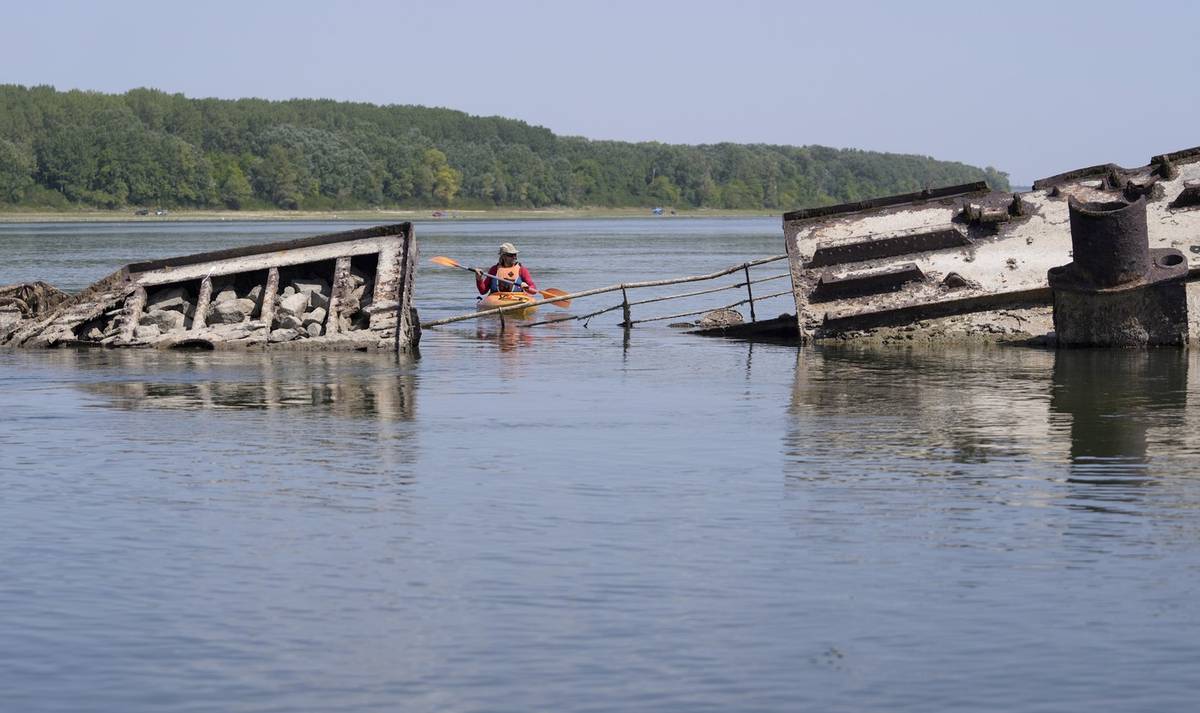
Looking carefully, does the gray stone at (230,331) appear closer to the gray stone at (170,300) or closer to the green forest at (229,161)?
the gray stone at (170,300)

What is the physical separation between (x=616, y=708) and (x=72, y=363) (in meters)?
14.5

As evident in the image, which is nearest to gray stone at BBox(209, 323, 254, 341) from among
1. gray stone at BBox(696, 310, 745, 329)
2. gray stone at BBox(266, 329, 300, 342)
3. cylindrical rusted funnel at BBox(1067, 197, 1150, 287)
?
gray stone at BBox(266, 329, 300, 342)

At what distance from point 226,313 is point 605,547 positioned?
1282cm

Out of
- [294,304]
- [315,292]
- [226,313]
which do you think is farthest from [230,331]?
[315,292]

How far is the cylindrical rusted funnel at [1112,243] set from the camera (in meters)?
17.8

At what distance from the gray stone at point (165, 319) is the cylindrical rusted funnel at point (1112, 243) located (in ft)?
34.7

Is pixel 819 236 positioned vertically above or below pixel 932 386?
above

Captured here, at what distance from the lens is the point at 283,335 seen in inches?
801

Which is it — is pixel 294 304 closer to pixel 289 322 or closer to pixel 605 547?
pixel 289 322

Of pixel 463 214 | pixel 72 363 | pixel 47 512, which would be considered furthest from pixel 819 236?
pixel 463 214

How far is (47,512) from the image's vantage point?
1005 cm

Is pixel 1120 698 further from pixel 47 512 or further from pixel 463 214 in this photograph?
pixel 463 214

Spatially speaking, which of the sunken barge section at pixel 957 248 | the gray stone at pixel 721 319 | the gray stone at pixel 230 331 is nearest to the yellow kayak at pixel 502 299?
the gray stone at pixel 721 319

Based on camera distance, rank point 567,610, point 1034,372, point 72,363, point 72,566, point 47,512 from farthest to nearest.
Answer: point 72,363, point 1034,372, point 47,512, point 72,566, point 567,610
